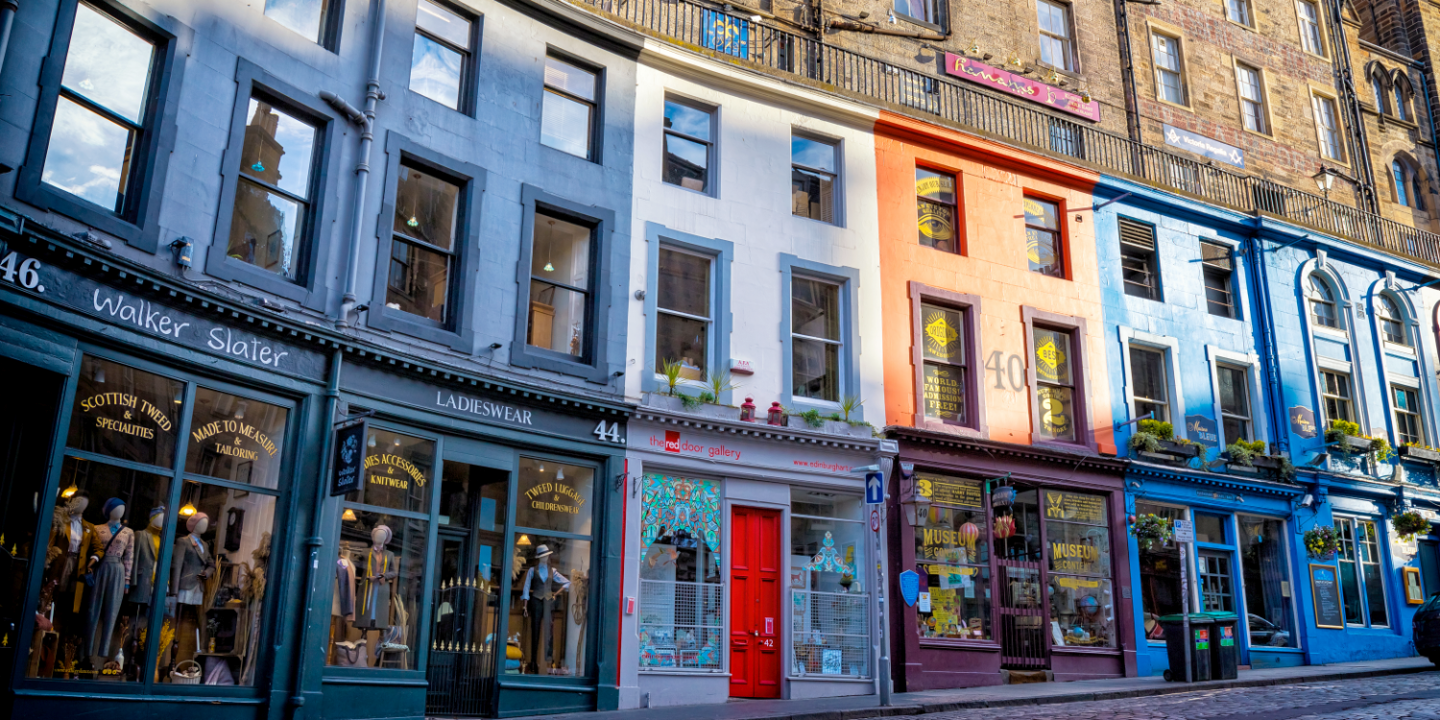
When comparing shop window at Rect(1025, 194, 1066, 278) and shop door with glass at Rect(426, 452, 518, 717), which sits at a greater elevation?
shop window at Rect(1025, 194, 1066, 278)

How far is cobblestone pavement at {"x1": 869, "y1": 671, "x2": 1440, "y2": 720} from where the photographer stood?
1219 centimetres

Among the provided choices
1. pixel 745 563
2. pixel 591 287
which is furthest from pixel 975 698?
pixel 591 287

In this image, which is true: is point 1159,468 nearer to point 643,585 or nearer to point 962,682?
point 962,682

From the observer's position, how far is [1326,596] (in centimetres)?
2241

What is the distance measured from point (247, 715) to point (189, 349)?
3.86m

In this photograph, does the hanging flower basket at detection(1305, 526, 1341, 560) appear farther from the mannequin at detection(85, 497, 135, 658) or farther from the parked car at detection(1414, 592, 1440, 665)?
the mannequin at detection(85, 497, 135, 658)

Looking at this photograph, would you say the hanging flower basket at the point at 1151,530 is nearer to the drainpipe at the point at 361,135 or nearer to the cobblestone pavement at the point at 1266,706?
the cobblestone pavement at the point at 1266,706

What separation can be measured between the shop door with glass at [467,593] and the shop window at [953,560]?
7176mm

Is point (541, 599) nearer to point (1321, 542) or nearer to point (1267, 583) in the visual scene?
point (1267, 583)

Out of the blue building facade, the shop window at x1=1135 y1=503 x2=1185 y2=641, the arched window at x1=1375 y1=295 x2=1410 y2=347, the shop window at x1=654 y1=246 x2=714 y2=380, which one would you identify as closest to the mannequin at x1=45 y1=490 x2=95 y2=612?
the shop window at x1=654 y1=246 x2=714 y2=380

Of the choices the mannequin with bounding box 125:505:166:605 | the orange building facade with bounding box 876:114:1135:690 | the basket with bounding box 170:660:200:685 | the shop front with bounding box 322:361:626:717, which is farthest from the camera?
the orange building facade with bounding box 876:114:1135:690

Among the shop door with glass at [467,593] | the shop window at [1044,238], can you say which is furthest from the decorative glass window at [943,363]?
the shop door with glass at [467,593]

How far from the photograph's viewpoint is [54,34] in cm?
1061

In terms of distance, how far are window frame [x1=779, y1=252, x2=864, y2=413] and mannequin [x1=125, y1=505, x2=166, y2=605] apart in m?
9.29
